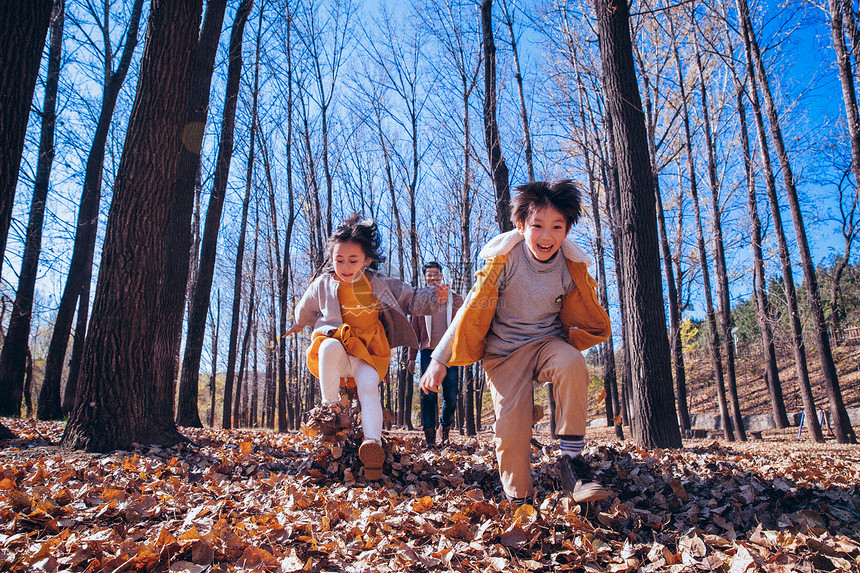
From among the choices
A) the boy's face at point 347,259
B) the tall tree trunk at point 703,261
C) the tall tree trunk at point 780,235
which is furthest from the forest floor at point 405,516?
the tall tree trunk at point 703,261

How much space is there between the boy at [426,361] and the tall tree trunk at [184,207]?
2821mm

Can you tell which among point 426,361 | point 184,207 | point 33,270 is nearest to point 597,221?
point 426,361

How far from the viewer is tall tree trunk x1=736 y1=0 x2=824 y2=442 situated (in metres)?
10.4

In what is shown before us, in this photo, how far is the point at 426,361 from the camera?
18.9 feet

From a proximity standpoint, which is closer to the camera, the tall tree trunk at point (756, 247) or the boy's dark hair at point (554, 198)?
the boy's dark hair at point (554, 198)

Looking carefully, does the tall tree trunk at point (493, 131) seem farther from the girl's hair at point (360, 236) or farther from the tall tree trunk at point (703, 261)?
the tall tree trunk at point (703, 261)

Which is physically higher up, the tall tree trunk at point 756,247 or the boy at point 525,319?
the tall tree trunk at point 756,247

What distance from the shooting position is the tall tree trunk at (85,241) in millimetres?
9125

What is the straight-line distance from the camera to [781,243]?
10812 millimetres

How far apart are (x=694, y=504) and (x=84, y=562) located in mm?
3119

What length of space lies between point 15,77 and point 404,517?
17.2 feet

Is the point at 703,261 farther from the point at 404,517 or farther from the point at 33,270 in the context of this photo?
the point at 33,270

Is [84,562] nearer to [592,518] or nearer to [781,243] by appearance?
[592,518]

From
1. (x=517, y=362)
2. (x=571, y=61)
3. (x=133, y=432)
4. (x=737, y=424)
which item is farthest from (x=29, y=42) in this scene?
(x=737, y=424)
